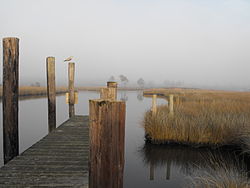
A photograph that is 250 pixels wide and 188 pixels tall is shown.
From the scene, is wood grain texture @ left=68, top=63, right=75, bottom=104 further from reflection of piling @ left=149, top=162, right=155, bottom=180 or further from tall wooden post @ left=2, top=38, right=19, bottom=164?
reflection of piling @ left=149, top=162, right=155, bottom=180

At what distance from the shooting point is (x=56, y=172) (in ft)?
9.80

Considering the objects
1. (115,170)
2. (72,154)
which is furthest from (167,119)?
(115,170)

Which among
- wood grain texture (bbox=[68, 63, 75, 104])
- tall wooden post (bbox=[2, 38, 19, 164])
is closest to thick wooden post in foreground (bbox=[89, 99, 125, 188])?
tall wooden post (bbox=[2, 38, 19, 164])

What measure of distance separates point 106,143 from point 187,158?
5.59m

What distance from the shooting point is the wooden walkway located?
2.67m

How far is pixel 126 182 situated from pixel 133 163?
3.76ft

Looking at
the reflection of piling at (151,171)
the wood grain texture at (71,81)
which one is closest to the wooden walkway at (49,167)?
the reflection of piling at (151,171)

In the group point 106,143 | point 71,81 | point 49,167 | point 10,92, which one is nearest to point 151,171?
point 49,167

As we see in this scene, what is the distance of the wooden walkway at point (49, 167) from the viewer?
2672 mm

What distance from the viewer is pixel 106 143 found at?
1209mm

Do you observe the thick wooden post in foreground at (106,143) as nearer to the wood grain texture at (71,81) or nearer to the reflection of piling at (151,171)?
the reflection of piling at (151,171)

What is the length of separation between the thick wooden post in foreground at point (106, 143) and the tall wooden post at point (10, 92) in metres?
3.71

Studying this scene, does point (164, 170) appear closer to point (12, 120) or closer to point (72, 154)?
point (72, 154)

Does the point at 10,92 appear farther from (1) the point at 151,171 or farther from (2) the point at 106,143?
(1) the point at 151,171
